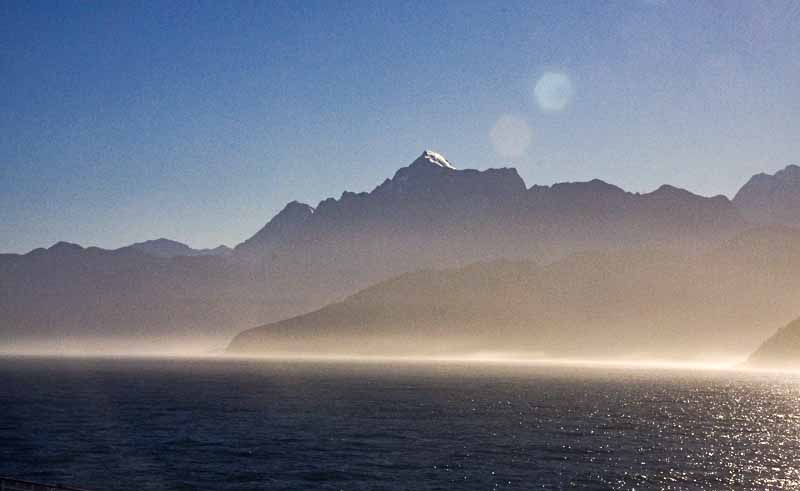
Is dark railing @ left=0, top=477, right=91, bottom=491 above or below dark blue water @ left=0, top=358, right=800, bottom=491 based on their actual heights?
above

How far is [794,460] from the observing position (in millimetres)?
87375

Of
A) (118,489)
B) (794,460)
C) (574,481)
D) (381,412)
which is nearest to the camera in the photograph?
(118,489)

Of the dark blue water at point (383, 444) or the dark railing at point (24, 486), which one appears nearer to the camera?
the dark railing at point (24, 486)

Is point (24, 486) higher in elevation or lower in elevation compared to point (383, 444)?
higher

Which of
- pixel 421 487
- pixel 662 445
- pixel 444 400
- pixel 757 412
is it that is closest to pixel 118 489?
pixel 421 487

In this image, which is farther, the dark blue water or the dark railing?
the dark blue water

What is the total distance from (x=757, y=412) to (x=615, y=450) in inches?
3099

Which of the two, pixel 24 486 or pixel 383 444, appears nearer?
pixel 24 486

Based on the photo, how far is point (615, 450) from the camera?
9088 centimetres

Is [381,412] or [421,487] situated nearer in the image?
[421,487]

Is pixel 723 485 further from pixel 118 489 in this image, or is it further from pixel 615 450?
pixel 118 489

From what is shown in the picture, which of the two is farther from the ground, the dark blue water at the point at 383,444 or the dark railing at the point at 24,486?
the dark railing at the point at 24,486

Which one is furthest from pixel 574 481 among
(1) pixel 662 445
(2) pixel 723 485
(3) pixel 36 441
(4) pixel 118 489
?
(3) pixel 36 441

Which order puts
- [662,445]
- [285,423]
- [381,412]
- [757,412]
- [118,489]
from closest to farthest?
[118,489], [662,445], [285,423], [381,412], [757,412]
